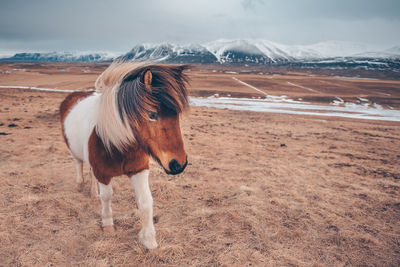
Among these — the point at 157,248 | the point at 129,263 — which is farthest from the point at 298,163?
the point at 129,263

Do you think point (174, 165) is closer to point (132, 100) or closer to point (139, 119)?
point (139, 119)

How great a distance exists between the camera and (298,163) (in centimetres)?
677

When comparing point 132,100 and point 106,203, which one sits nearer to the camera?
point 132,100

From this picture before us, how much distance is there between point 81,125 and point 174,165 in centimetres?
193

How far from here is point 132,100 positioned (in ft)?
7.61

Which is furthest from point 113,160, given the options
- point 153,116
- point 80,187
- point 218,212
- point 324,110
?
point 324,110

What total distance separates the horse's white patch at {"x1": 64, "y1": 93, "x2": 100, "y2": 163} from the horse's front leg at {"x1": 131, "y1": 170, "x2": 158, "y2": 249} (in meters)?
0.85

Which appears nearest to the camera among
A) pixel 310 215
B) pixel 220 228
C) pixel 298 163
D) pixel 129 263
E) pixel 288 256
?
pixel 129 263

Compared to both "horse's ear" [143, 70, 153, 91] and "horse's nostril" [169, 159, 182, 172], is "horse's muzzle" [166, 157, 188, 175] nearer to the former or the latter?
"horse's nostril" [169, 159, 182, 172]

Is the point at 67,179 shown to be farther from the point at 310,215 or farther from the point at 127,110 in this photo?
the point at 310,215

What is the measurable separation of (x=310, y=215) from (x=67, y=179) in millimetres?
5331

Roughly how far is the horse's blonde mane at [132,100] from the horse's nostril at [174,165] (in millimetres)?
513

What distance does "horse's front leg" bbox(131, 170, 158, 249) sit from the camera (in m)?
3.12

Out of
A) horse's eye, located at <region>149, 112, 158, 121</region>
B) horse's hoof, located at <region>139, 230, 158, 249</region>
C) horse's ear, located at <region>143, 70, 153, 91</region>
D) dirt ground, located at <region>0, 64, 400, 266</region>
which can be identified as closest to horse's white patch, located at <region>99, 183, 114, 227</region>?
dirt ground, located at <region>0, 64, 400, 266</region>
